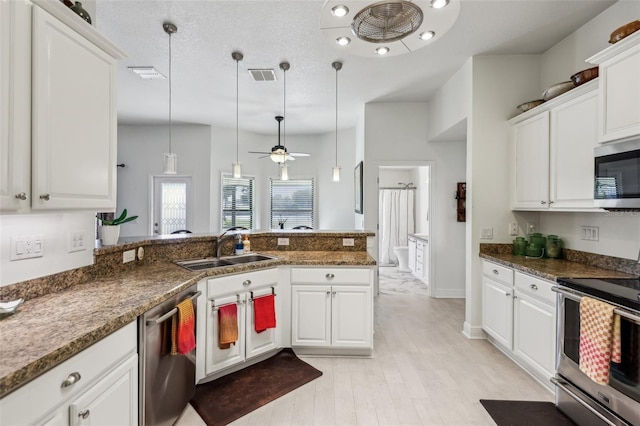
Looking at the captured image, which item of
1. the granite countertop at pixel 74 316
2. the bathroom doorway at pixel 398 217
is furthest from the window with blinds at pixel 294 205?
the granite countertop at pixel 74 316

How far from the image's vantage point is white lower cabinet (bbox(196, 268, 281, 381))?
218 cm

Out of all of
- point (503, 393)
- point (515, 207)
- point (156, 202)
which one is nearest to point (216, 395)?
point (503, 393)

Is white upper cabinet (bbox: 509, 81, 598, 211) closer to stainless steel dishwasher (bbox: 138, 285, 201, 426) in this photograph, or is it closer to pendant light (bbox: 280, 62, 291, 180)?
pendant light (bbox: 280, 62, 291, 180)

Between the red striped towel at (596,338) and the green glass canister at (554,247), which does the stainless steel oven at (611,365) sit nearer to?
the red striped towel at (596,338)

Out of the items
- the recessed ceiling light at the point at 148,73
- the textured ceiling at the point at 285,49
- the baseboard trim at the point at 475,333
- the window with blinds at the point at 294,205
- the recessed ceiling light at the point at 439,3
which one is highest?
the textured ceiling at the point at 285,49

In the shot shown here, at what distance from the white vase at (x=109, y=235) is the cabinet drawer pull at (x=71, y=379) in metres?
1.27

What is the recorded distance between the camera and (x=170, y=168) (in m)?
2.57

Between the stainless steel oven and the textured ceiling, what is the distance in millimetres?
2183

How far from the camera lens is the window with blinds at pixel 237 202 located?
19.7ft

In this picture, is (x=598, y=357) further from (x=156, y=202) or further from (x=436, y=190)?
(x=156, y=202)

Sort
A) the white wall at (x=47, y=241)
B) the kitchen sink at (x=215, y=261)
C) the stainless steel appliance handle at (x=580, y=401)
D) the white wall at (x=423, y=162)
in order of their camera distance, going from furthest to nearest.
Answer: the white wall at (x=423, y=162)
the kitchen sink at (x=215, y=261)
the stainless steel appliance handle at (x=580, y=401)
the white wall at (x=47, y=241)

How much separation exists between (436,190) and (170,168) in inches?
144

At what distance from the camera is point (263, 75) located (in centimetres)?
350

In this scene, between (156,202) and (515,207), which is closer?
(515,207)
